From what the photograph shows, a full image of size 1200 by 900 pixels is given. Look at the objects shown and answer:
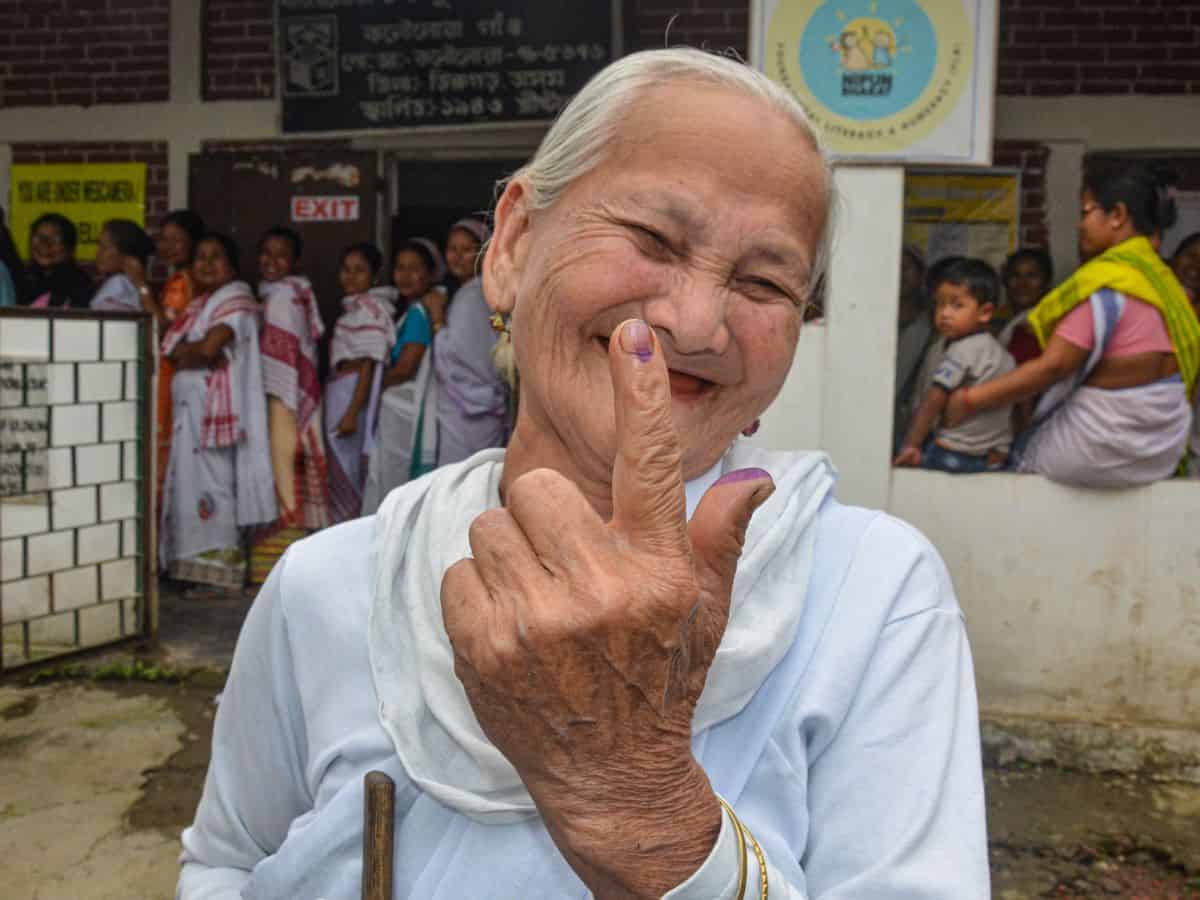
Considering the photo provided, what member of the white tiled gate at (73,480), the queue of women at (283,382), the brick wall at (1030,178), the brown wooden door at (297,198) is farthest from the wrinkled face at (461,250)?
the brick wall at (1030,178)

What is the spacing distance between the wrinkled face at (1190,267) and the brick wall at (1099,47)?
0.86 m

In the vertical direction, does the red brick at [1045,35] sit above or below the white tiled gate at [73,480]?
above

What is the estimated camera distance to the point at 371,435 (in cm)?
625

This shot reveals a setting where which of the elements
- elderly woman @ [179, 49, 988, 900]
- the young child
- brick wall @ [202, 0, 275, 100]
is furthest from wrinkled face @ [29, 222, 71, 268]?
elderly woman @ [179, 49, 988, 900]

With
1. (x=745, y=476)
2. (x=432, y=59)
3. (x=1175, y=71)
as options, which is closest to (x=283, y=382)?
(x=432, y=59)

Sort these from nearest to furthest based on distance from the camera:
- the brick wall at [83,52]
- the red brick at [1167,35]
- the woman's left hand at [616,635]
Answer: the woman's left hand at [616,635] < the red brick at [1167,35] < the brick wall at [83,52]

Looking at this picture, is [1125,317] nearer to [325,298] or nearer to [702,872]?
[702,872]

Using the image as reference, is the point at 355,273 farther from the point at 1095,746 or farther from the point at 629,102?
the point at 629,102

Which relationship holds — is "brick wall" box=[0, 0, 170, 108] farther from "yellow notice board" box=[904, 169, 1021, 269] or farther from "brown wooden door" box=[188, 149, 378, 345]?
"yellow notice board" box=[904, 169, 1021, 269]

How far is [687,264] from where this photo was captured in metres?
1.12

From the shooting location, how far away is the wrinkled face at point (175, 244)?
636 cm

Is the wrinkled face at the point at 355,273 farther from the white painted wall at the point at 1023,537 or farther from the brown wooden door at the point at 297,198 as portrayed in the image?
the white painted wall at the point at 1023,537

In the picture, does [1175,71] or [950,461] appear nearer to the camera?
[950,461]

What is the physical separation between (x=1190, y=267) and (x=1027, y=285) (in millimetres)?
718
